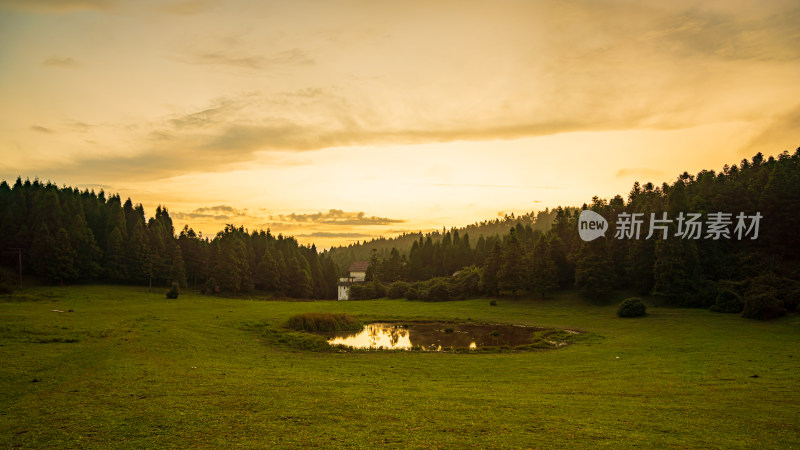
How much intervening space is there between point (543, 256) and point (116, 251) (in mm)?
83257

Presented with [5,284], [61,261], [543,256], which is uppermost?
[543,256]

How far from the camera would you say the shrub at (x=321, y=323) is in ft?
155

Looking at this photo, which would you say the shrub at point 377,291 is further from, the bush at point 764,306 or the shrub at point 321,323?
the bush at point 764,306

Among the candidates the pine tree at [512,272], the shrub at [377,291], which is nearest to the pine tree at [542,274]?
the pine tree at [512,272]

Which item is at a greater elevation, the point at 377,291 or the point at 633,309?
the point at 633,309

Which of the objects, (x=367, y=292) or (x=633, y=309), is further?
(x=367, y=292)

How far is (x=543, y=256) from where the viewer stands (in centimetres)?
7775

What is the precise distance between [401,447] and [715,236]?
70775 millimetres

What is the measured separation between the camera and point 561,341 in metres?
40.7

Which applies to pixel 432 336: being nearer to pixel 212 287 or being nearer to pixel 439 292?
pixel 439 292

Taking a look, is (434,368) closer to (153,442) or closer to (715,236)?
(153,442)

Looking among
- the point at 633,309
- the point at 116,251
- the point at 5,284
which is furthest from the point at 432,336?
the point at 116,251

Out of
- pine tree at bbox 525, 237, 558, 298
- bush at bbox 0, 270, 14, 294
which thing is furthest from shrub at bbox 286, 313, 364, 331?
bush at bbox 0, 270, 14, 294

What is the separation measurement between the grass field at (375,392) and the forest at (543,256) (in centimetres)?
2227
